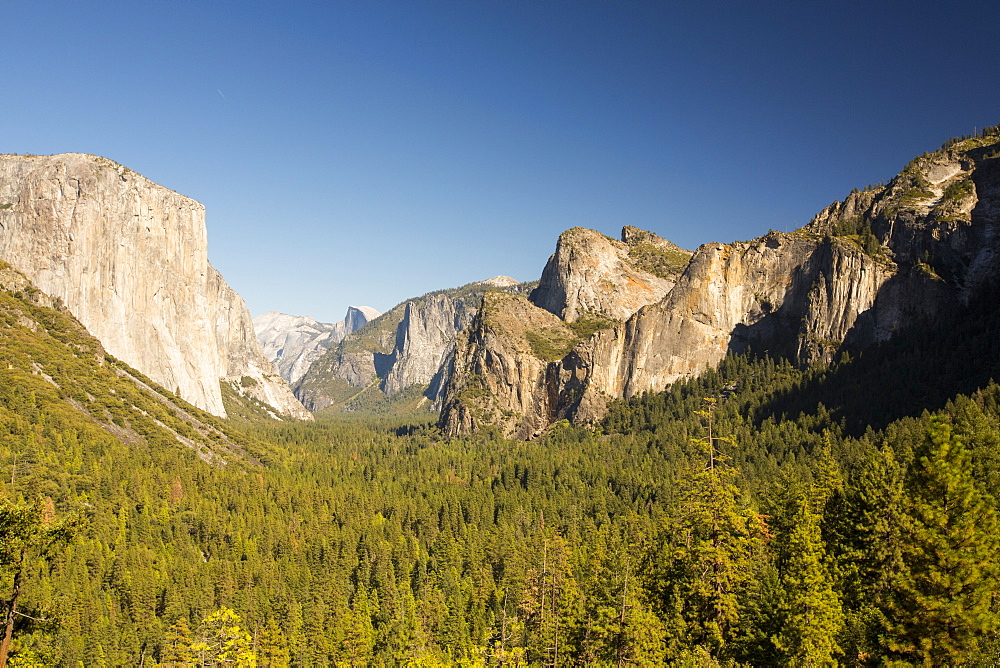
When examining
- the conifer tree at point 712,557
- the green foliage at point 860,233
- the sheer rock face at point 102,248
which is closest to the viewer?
the conifer tree at point 712,557

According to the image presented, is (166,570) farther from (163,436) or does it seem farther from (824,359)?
(824,359)

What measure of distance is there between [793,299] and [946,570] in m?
134

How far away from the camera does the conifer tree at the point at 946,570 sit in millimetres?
25062

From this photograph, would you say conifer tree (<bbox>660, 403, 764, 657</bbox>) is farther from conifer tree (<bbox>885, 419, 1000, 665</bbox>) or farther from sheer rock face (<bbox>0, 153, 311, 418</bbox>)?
sheer rock face (<bbox>0, 153, 311, 418</bbox>)

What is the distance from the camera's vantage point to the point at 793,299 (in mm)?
148500

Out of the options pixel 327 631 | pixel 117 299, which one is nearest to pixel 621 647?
pixel 327 631

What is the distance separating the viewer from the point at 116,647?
62750 mm

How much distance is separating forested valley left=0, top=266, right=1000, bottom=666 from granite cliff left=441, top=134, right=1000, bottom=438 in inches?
302

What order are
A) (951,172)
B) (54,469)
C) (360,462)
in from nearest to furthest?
1. (54,469)
2. (951,172)
3. (360,462)

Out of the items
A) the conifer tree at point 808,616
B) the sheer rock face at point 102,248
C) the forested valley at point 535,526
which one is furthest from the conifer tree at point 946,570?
the sheer rock face at point 102,248

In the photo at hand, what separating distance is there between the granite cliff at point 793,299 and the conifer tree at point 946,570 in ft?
361

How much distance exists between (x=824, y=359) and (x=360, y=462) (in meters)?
108

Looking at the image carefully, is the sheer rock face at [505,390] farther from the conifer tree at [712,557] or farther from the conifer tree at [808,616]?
the conifer tree at [808,616]

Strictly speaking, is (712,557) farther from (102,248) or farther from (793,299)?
(102,248)
